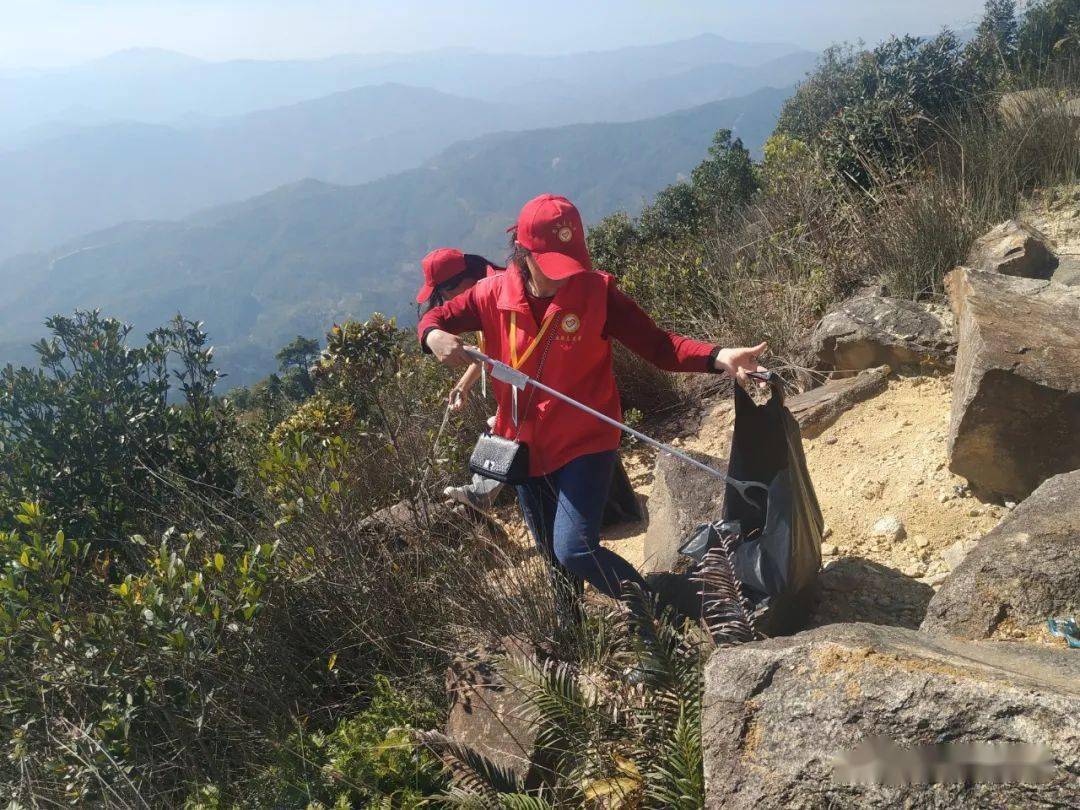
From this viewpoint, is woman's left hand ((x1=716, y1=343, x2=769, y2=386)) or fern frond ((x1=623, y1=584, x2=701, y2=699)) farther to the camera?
woman's left hand ((x1=716, y1=343, x2=769, y2=386))

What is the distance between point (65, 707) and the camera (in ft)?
7.80

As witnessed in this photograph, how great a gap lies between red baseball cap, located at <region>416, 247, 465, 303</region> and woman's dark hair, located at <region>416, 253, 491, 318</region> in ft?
0.05

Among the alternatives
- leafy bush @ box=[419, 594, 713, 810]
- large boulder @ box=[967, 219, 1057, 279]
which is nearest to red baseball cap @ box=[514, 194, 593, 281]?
leafy bush @ box=[419, 594, 713, 810]

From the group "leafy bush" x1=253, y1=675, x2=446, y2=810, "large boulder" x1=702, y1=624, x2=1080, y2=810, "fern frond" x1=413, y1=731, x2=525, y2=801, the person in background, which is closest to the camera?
"large boulder" x1=702, y1=624, x2=1080, y2=810

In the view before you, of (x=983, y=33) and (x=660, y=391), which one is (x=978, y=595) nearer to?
(x=660, y=391)

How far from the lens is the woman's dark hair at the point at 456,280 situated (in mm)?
3693

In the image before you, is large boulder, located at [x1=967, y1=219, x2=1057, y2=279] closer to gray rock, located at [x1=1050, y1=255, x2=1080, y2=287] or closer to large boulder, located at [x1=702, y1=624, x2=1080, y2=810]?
gray rock, located at [x1=1050, y1=255, x2=1080, y2=287]

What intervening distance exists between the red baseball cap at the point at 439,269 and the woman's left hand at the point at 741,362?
1.77m

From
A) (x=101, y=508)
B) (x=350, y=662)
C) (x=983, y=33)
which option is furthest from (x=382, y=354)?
(x=983, y=33)

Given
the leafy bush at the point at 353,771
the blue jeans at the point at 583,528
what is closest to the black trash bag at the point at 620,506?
→ the blue jeans at the point at 583,528

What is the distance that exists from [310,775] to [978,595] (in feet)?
6.54

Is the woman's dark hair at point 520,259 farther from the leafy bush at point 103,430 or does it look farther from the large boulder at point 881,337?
the large boulder at point 881,337

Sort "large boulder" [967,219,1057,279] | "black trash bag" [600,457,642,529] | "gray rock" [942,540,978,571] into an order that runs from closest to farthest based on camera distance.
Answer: "gray rock" [942,540,978,571]
"black trash bag" [600,457,642,529]
"large boulder" [967,219,1057,279]

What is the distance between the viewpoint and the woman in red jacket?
2400mm
